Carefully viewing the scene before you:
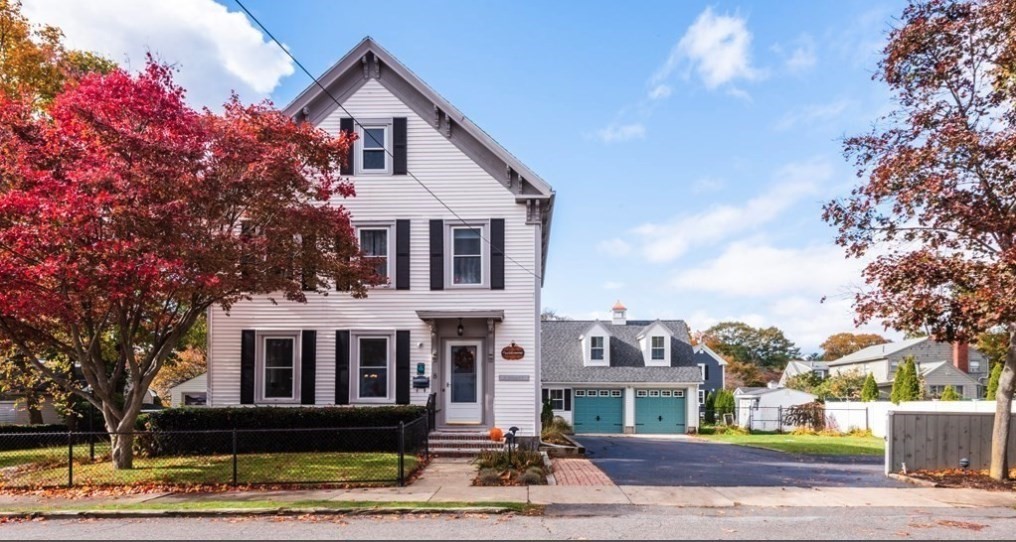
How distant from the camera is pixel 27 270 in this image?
37.5ft

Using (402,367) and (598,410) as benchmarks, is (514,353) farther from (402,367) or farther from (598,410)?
(598,410)

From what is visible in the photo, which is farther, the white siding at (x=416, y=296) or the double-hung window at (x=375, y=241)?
the double-hung window at (x=375, y=241)

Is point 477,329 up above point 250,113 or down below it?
below

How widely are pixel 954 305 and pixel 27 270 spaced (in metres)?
15.7

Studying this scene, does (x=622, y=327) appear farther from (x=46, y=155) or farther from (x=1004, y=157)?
(x=46, y=155)

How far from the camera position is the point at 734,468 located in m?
15.3

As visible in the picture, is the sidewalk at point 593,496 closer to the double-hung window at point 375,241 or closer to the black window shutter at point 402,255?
the black window shutter at point 402,255

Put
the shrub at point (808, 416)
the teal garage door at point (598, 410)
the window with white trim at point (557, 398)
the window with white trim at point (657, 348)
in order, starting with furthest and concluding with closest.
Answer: the shrub at point (808, 416) < the window with white trim at point (657, 348) < the window with white trim at point (557, 398) < the teal garage door at point (598, 410)

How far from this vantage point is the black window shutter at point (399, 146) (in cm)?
1753

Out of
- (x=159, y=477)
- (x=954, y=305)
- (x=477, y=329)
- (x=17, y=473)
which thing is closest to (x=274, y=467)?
(x=159, y=477)

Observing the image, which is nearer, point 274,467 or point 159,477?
point 159,477

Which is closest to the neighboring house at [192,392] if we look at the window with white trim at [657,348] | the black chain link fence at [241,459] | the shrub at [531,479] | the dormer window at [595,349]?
the dormer window at [595,349]

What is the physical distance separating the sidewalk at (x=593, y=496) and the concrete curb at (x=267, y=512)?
0.95 ft

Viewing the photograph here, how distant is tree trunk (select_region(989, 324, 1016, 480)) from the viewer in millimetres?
12961
